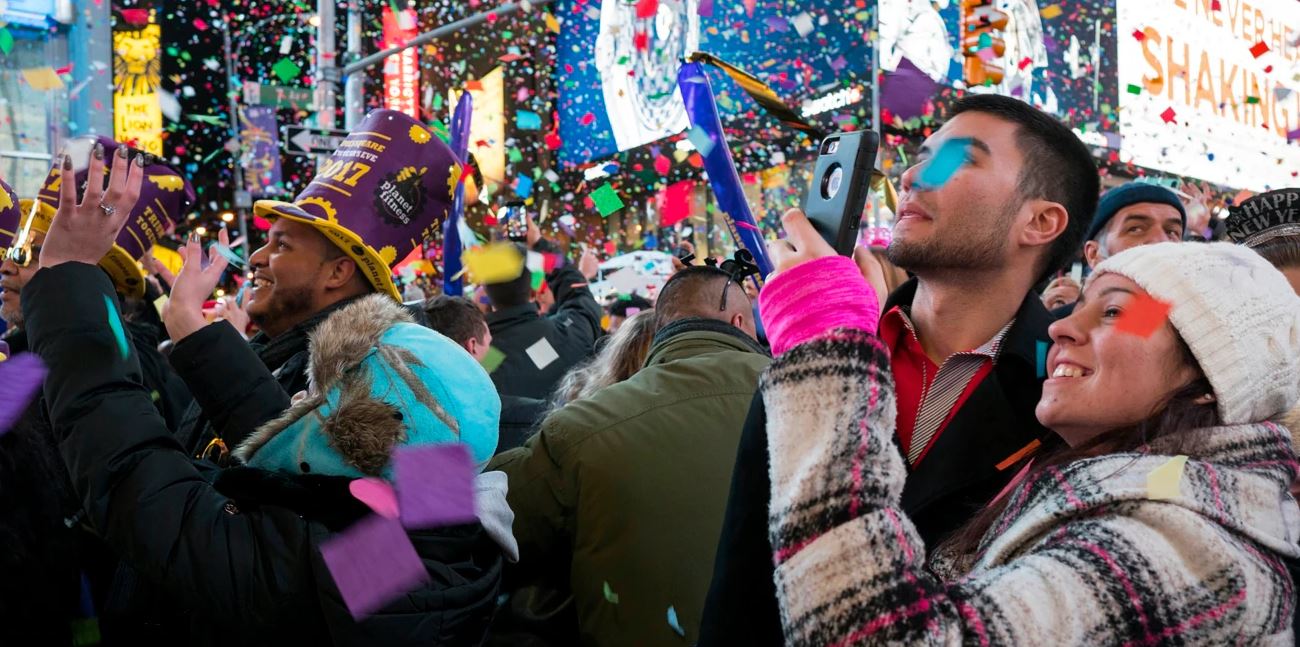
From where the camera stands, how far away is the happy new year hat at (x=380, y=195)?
3.70 metres

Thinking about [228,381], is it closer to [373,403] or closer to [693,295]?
Result: [373,403]

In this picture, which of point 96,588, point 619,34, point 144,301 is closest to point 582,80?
point 619,34

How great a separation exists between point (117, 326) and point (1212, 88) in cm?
2157

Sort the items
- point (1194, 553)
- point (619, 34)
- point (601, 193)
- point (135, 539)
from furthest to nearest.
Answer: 1. point (619, 34)
2. point (601, 193)
3. point (135, 539)
4. point (1194, 553)

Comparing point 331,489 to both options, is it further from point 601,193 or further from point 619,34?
point 619,34

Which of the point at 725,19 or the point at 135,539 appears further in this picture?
the point at 725,19

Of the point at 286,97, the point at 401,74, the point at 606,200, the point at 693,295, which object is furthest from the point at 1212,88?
the point at 693,295

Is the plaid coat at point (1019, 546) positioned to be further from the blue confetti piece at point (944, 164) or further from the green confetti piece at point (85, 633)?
the green confetti piece at point (85, 633)

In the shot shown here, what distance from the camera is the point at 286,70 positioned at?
68.5ft

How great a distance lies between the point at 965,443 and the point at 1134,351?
0.33 metres

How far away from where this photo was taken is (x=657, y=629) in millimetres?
3186

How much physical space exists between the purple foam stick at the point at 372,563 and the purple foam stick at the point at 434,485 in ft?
0.18

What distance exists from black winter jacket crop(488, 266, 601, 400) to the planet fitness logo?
1.49 metres

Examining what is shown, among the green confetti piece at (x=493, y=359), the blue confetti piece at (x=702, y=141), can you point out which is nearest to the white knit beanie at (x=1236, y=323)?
the blue confetti piece at (x=702, y=141)
